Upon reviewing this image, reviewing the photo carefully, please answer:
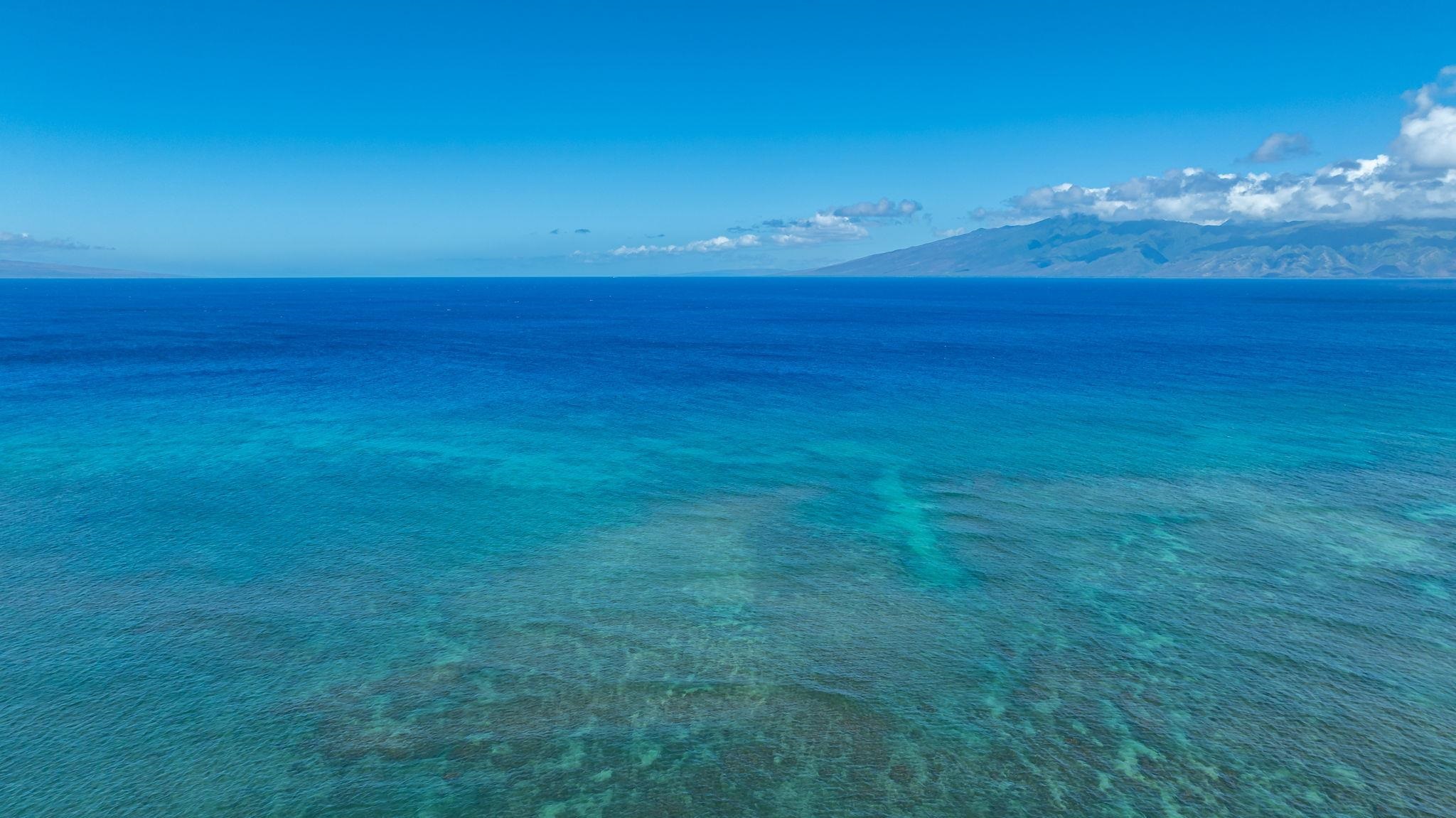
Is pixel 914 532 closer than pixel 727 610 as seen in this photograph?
No

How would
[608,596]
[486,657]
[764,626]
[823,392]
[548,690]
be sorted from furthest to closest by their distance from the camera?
[823,392]
[608,596]
[764,626]
[486,657]
[548,690]

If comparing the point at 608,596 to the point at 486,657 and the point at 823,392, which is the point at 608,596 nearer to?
the point at 486,657

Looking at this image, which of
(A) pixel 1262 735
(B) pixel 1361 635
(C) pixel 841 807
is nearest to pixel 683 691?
(C) pixel 841 807

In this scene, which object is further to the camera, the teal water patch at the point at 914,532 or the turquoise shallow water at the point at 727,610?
the teal water patch at the point at 914,532

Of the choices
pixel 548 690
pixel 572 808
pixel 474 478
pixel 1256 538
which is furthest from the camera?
pixel 474 478

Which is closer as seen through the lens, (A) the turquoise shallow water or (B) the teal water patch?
(A) the turquoise shallow water

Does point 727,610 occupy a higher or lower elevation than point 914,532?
higher

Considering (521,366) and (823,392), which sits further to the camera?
(521,366)


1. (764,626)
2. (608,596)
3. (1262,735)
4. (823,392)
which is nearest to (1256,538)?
(1262,735)
